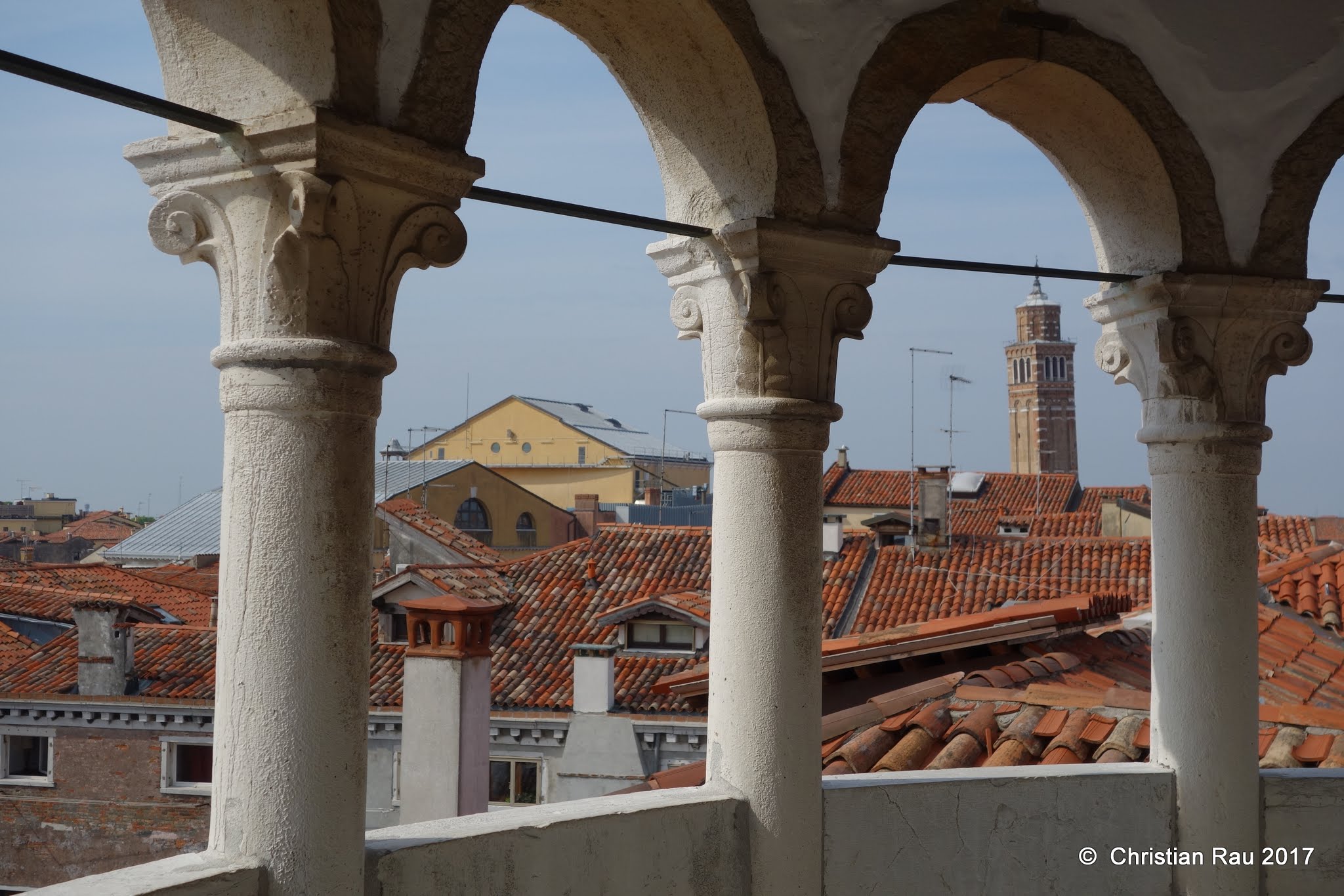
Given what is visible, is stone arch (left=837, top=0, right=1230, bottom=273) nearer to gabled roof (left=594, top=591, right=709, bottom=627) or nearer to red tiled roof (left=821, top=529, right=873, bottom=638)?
gabled roof (left=594, top=591, right=709, bottom=627)

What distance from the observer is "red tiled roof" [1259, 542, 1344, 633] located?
11320 millimetres

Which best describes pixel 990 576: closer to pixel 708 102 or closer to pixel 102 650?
→ pixel 102 650

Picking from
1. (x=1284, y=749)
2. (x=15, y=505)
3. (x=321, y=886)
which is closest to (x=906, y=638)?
(x=1284, y=749)

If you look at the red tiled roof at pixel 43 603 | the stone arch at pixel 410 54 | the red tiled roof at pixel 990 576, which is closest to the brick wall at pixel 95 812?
the red tiled roof at pixel 43 603

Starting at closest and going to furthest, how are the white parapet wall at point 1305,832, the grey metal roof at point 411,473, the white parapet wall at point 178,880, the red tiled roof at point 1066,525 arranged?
1. the white parapet wall at point 178,880
2. the white parapet wall at point 1305,832
3. the red tiled roof at point 1066,525
4. the grey metal roof at point 411,473

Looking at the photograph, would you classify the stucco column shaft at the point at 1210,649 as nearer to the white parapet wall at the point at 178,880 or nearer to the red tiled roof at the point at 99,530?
the white parapet wall at the point at 178,880

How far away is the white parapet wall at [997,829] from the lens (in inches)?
187

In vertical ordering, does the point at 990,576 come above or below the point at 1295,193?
below

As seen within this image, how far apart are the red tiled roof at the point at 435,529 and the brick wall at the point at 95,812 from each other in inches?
281

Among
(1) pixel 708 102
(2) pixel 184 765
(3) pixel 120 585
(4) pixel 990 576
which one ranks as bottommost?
(2) pixel 184 765

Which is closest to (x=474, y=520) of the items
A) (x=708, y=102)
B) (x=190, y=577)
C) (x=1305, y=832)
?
(x=190, y=577)

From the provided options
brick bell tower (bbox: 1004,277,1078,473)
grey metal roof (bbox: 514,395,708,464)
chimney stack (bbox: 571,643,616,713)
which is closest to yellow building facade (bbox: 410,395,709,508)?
grey metal roof (bbox: 514,395,708,464)

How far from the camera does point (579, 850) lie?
4.05 metres

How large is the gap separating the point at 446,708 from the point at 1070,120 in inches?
391
